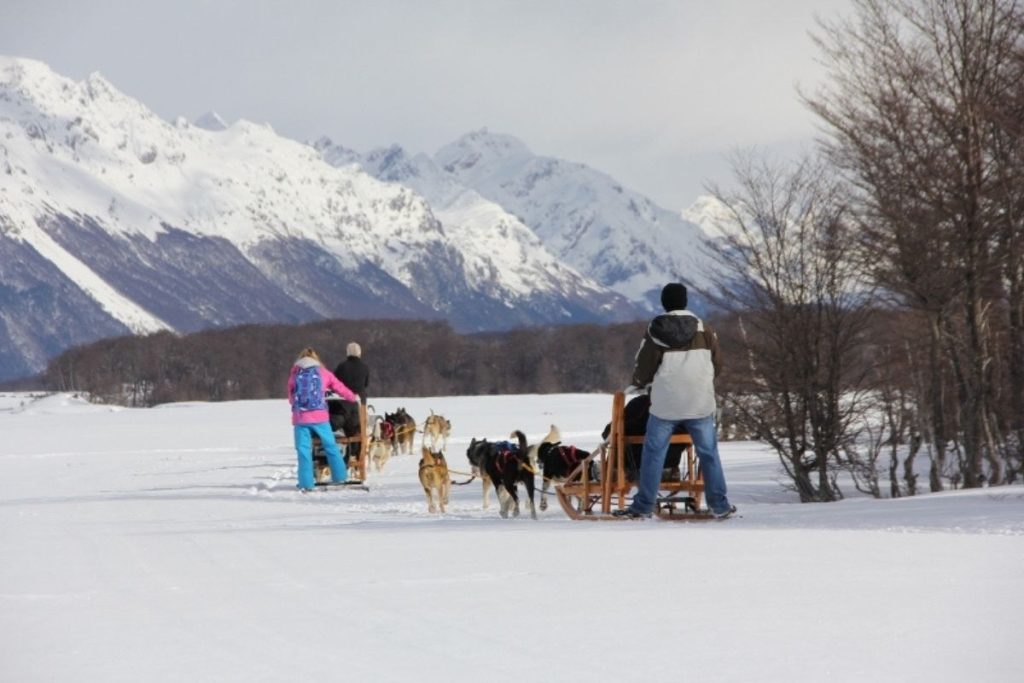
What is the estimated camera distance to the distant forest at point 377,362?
128 meters

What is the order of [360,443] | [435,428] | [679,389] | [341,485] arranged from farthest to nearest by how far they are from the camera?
[435,428] → [360,443] → [341,485] → [679,389]

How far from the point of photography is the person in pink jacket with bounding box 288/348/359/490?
55.0 feet

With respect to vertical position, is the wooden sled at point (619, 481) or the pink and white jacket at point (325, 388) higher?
the pink and white jacket at point (325, 388)

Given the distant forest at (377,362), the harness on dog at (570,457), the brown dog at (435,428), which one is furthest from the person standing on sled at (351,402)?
the distant forest at (377,362)

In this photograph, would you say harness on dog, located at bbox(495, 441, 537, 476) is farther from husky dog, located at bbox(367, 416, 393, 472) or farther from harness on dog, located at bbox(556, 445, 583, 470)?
husky dog, located at bbox(367, 416, 393, 472)

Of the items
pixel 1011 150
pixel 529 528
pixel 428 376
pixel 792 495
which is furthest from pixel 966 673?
pixel 428 376

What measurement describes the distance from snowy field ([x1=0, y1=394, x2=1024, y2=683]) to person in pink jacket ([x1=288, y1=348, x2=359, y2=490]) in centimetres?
396

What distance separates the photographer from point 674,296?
1051 centimetres

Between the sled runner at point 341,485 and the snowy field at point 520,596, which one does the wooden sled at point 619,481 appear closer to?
the snowy field at point 520,596

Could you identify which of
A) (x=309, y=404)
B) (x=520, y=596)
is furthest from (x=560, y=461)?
(x=520, y=596)

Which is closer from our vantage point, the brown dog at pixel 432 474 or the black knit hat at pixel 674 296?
the black knit hat at pixel 674 296

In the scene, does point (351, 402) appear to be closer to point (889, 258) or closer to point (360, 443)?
point (360, 443)

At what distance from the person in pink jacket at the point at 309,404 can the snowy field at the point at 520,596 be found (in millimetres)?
3962

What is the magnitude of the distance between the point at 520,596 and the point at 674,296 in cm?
437
